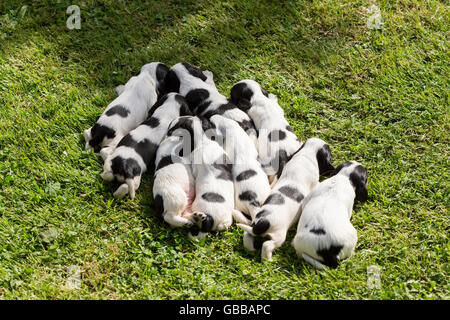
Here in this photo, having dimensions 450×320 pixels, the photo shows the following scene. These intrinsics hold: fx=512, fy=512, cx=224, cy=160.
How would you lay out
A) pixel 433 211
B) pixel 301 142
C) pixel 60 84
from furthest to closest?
pixel 60 84 < pixel 301 142 < pixel 433 211

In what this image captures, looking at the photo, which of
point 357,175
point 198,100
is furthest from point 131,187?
point 357,175

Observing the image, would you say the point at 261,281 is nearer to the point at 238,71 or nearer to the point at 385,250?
the point at 385,250

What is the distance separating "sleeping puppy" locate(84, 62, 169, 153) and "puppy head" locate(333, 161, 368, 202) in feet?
6.53

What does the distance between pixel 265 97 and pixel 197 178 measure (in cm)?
130

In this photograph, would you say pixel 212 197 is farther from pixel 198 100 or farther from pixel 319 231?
pixel 198 100

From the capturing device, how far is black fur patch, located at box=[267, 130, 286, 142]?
4.68 metres

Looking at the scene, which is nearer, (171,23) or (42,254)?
(42,254)

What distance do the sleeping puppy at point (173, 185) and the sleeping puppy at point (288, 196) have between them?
521mm

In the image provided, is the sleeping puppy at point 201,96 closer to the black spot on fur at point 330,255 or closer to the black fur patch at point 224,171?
the black fur patch at point 224,171

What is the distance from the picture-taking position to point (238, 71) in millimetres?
5922

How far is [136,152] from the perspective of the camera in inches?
179

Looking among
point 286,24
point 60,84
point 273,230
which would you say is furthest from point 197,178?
point 286,24

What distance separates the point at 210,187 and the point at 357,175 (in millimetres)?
1261

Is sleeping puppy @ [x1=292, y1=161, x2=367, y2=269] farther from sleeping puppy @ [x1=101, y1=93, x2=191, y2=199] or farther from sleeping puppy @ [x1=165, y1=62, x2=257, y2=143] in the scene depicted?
sleeping puppy @ [x1=101, y1=93, x2=191, y2=199]
